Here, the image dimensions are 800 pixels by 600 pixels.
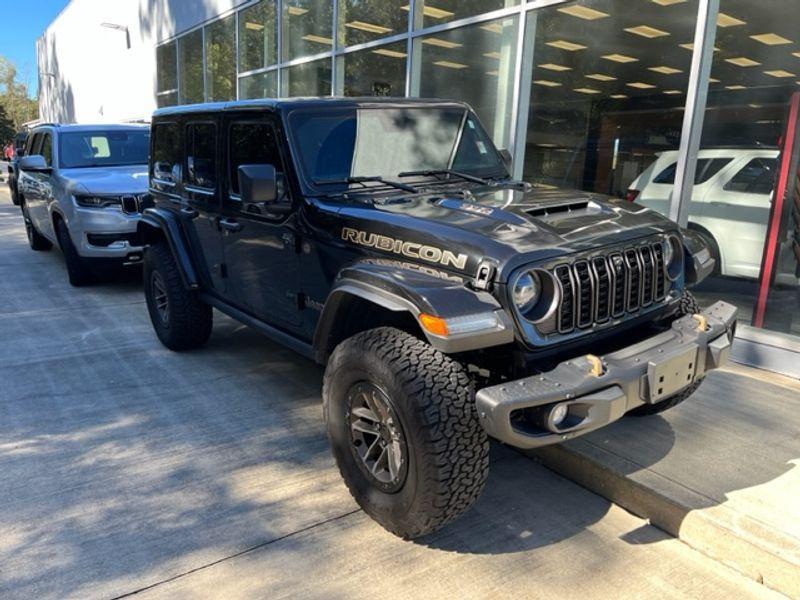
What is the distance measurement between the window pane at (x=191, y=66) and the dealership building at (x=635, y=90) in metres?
4.31

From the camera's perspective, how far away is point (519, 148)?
7.50 meters

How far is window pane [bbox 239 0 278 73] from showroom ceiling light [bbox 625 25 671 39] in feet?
24.4

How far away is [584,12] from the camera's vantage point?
22.6 ft

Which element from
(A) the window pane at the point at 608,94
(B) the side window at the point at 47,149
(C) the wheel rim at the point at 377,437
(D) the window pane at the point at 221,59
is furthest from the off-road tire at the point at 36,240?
(C) the wheel rim at the point at 377,437

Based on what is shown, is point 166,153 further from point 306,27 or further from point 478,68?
point 306,27

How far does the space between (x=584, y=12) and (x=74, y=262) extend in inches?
251

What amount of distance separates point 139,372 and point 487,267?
3350 millimetres

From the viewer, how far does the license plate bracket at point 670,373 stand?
2682 mm

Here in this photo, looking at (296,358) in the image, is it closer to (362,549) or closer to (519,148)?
(362,549)

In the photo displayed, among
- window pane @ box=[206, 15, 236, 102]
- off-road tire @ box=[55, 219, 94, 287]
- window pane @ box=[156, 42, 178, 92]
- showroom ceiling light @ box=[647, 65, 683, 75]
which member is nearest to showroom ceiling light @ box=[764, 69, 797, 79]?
showroom ceiling light @ box=[647, 65, 683, 75]

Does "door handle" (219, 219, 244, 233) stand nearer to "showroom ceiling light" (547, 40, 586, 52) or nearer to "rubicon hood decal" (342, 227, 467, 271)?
"rubicon hood decal" (342, 227, 467, 271)

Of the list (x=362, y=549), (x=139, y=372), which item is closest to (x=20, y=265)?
(x=139, y=372)

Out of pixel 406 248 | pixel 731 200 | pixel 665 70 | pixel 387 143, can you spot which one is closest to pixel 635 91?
pixel 665 70

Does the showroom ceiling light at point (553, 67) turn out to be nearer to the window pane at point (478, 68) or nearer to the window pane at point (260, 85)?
the window pane at point (478, 68)
